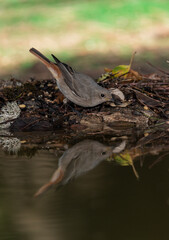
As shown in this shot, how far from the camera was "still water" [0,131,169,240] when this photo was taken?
1597 millimetres

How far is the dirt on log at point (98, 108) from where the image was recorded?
170 inches

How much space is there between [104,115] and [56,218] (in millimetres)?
2857

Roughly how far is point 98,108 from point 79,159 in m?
1.85

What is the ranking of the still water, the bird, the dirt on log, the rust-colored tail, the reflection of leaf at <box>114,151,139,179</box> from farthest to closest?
the rust-colored tail → the bird → the dirt on log → the reflection of leaf at <box>114,151,139,179</box> → the still water

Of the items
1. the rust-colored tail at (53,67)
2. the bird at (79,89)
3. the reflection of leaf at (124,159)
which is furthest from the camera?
the rust-colored tail at (53,67)

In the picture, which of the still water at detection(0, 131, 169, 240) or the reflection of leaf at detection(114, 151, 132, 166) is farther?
the reflection of leaf at detection(114, 151, 132, 166)

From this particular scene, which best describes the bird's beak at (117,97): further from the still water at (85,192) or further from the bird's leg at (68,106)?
the still water at (85,192)

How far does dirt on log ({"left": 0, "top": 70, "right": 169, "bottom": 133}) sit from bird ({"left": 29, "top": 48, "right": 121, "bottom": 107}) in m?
0.14

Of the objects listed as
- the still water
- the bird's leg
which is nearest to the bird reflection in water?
the still water

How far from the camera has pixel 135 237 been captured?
1.50 m

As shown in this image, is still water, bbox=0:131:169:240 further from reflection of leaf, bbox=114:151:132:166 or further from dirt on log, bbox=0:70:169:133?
dirt on log, bbox=0:70:169:133

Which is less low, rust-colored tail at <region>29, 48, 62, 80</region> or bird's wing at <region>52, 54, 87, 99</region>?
rust-colored tail at <region>29, 48, 62, 80</region>

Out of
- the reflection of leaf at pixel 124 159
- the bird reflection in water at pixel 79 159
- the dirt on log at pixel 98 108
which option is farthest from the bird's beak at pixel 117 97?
the reflection of leaf at pixel 124 159

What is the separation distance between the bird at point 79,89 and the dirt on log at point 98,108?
0.14 meters
